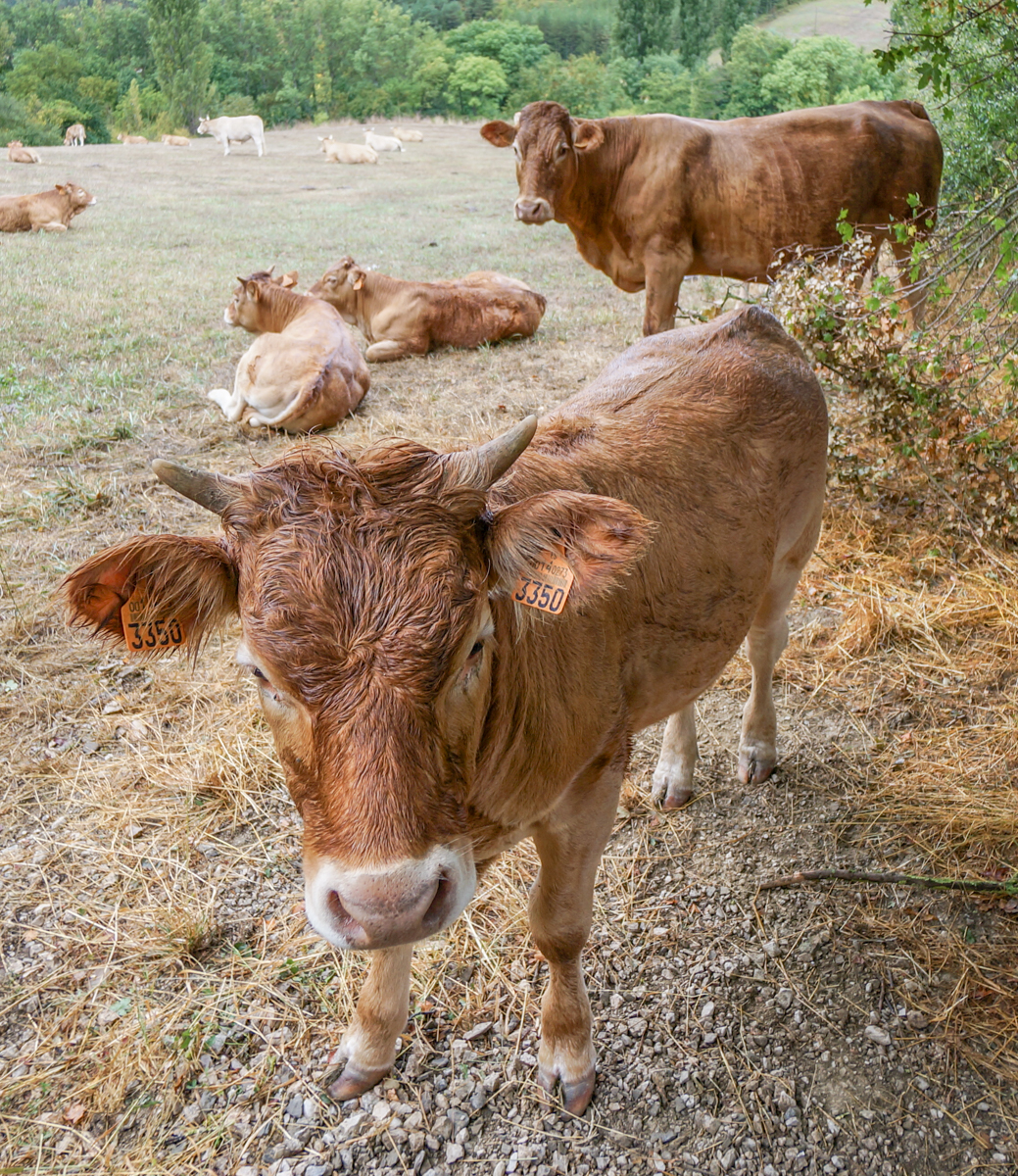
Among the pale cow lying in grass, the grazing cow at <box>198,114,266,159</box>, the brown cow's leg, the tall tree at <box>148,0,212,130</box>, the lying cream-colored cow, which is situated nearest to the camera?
the brown cow's leg

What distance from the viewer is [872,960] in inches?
105

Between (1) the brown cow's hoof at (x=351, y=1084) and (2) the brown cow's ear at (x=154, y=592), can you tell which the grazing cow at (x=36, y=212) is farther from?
(1) the brown cow's hoof at (x=351, y=1084)

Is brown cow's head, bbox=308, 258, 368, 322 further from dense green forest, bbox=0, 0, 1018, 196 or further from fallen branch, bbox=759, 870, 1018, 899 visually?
fallen branch, bbox=759, 870, 1018, 899

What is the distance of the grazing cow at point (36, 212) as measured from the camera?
10.7m

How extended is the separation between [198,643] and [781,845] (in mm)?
2353

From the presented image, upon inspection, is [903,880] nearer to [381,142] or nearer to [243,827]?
[243,827]

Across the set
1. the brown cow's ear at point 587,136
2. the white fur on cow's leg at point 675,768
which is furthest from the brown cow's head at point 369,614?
the brown cow's ear at point 587,136

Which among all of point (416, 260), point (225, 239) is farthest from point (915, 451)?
point (225, 239)

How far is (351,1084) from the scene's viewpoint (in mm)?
2330

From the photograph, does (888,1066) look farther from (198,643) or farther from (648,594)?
(198,643)

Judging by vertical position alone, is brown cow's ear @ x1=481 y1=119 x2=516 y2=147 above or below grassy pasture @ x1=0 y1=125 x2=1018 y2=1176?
above

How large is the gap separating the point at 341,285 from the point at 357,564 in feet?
28.2

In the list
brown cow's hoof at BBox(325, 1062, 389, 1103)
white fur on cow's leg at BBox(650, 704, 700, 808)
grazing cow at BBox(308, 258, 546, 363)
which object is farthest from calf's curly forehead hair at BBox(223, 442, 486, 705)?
grazing cow at BBox(308, 258, 546, 363)

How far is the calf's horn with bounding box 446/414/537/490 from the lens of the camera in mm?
1718
